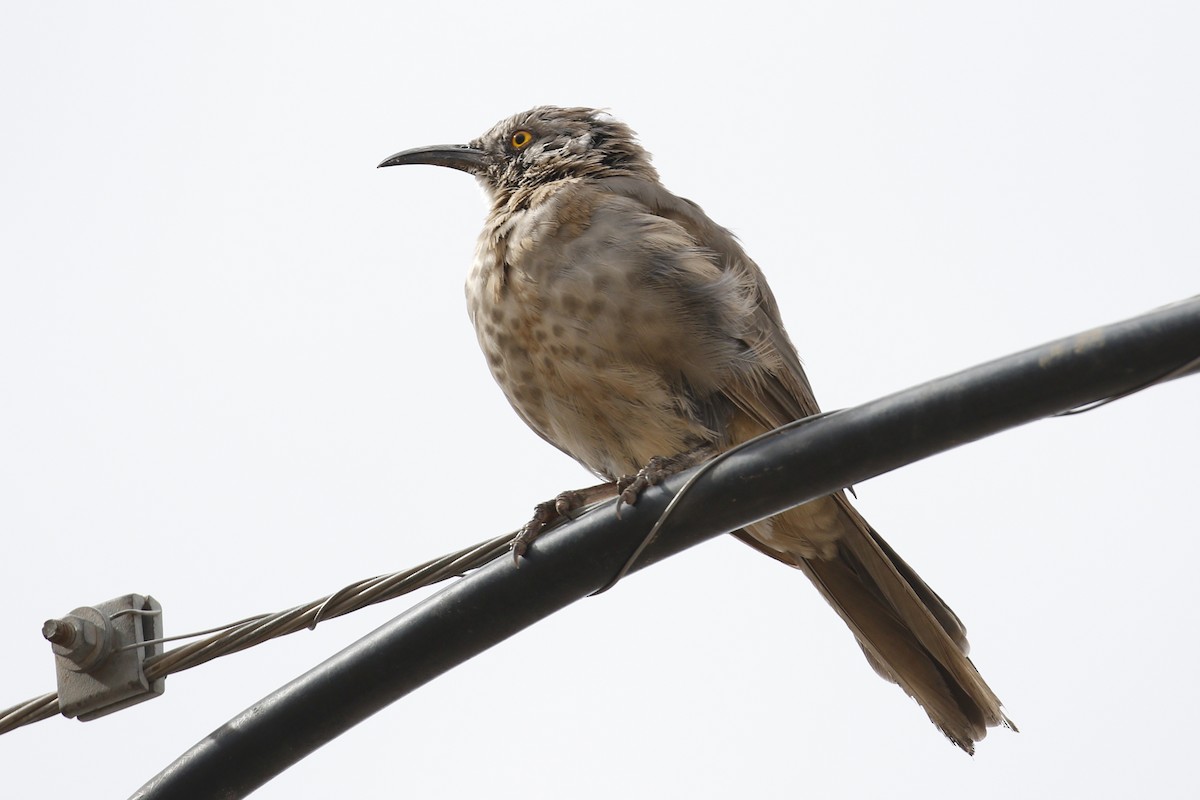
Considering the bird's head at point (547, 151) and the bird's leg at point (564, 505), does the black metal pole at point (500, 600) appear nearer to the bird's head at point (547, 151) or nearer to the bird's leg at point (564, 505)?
the bird's leg at point (564, 505)

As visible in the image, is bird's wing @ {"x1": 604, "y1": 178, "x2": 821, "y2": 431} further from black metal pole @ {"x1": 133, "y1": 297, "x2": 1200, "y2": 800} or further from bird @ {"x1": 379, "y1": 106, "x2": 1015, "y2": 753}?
black metal pole @ {"x1": 133, "y1": 297, "x2": 1200, "y2": 800}

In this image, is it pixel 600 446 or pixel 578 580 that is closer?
pixel 578 580

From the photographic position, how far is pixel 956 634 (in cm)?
454

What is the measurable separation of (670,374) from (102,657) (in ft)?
6.65

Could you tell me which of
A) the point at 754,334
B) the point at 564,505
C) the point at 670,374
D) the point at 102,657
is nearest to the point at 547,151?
the point at 754,334

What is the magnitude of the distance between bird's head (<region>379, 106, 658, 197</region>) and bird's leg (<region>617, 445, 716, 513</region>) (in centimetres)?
163

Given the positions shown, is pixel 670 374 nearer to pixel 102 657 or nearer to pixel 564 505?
pixel 564 505

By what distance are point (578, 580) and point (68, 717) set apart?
1.60 metres

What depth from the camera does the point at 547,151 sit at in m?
6.00

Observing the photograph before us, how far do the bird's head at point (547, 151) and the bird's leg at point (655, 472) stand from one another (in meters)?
1.63

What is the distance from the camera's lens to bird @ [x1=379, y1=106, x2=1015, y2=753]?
4570mm

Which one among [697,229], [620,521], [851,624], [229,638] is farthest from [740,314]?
[229,638]

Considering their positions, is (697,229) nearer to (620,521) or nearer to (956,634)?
(956,634)

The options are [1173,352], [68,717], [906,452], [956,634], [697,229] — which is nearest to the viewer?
[1173,352]
